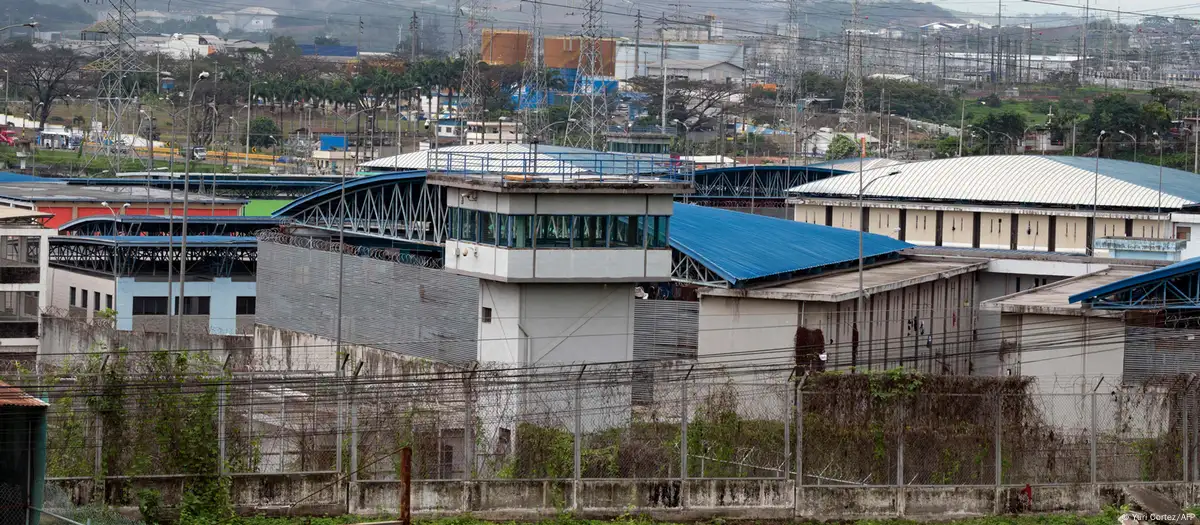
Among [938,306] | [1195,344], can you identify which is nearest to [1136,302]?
[1195,344]

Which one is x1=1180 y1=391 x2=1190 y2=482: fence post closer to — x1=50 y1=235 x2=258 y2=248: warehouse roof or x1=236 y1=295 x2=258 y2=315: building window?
x1=50 y1=235 x2=258 y2=248: warehouse roof

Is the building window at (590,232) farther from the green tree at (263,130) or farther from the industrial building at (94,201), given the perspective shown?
the green tree at (263,130)

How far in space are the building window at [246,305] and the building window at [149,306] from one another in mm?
2475

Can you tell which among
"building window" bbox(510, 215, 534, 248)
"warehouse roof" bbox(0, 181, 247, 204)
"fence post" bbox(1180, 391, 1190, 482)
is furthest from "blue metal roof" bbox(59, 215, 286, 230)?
"fence post" bbox(1180, 391, 1190, 482)

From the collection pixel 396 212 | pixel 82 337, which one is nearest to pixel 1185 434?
pixel 396 212

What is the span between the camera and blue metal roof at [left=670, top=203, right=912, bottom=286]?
144ft

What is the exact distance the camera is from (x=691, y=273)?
44.3m

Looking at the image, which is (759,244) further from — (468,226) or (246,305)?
(246,305)

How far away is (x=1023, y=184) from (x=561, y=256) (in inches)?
1334

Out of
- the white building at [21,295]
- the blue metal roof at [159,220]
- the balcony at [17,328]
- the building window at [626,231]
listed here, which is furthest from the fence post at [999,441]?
the blue metal roof at [159,220]

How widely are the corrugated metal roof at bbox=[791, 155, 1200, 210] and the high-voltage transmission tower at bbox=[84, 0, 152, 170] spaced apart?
3554cm

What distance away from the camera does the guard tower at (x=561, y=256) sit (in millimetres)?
35312

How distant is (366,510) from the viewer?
28.1 meters

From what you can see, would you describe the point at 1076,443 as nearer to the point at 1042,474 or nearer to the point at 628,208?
the point at 1042,474
